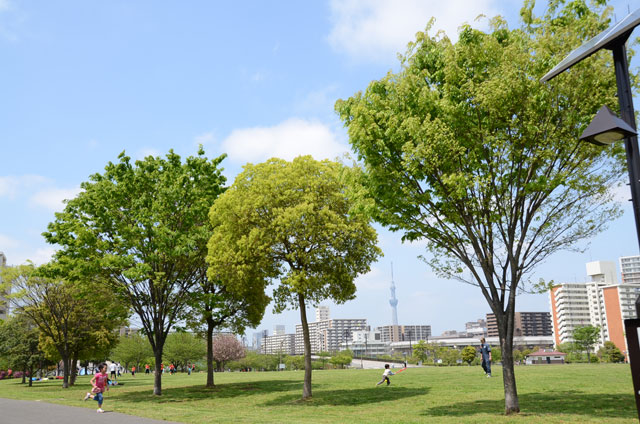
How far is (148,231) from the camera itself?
24656mm

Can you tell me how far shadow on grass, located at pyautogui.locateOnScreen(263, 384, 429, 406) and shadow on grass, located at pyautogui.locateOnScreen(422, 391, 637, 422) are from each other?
3963mm

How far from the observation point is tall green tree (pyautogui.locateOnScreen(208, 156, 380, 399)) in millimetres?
18859

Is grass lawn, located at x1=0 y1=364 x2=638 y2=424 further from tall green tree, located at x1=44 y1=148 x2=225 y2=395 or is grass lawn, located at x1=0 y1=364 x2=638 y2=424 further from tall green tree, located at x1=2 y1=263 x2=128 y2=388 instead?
tall green tree, located at x1=2 y1=263 x2=128 y2=388

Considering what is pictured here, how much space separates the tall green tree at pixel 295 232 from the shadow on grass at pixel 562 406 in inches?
260

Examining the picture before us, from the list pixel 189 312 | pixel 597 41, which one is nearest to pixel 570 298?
pixel 189 312

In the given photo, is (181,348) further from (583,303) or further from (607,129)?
(583,303)

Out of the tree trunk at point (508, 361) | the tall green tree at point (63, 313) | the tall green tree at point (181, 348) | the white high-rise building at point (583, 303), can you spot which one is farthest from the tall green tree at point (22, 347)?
the white high-rise building at point (583, 303)

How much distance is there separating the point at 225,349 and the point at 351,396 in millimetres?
63042

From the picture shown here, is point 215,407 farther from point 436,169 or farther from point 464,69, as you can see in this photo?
point 464,69

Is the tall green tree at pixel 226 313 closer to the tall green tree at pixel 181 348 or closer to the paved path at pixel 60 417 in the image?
the paved path at pixel 60 417

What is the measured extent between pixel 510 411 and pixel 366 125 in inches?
350

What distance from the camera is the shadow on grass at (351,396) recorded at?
18875 millimetres

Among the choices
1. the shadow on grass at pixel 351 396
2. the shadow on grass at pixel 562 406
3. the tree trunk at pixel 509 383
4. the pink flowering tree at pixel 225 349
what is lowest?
the pink flowering tree at pixel 225 349

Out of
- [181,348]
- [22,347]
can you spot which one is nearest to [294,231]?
[22,347]
